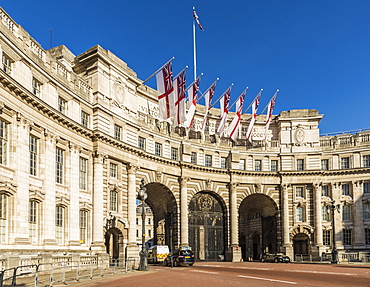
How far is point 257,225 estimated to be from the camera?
6406cm

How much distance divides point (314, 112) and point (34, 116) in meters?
Answer: 42.5

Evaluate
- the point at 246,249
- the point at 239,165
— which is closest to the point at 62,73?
the point at 239,165

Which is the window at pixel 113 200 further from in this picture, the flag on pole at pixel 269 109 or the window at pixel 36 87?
the flag on pole at pixel 269 109

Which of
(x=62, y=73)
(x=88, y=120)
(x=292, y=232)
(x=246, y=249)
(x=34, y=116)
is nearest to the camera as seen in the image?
(x=34, y=116)

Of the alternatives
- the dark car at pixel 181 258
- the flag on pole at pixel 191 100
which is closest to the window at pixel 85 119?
the flag on pole at pixel 191 100

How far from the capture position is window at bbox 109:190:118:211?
41378mm

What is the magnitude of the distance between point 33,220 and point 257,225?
133 ft

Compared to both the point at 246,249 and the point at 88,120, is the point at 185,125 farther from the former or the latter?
the point at 246,249

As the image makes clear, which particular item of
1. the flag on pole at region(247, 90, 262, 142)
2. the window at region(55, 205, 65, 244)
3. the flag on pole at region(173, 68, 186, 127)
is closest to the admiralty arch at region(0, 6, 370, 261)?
the window at region(55, 205, 65, 244)

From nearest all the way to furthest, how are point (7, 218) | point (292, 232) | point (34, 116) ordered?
point (7, 218)
point (34, 116)
point (292, 232)

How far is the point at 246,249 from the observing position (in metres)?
65.8

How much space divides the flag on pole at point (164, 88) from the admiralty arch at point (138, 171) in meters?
3.49

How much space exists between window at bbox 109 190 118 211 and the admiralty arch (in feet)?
0.33

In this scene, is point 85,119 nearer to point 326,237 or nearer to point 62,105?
point 62,105
